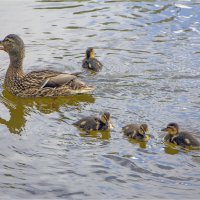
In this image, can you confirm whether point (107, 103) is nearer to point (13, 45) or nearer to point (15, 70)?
point (15, 70)

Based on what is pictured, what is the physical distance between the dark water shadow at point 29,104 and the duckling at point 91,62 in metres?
0.73

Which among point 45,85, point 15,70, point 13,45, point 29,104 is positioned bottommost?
point 29,104

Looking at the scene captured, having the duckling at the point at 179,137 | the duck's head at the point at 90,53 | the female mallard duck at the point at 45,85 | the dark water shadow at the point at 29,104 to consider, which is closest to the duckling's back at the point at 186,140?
the duckling at the point at 179,137

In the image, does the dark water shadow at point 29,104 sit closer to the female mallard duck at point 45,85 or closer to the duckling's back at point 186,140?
the female mallard duck at point 45,85

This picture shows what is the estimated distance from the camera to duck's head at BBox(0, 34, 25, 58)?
866 cm

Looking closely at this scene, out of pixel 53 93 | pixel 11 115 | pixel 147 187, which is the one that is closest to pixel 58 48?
pixel 53 93

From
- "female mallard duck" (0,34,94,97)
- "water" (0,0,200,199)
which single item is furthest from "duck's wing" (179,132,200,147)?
"female mallard duck" (0,34,94,97)

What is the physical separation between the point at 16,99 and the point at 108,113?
1.70 metres

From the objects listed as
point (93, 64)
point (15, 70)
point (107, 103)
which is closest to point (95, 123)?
point (107, 103)

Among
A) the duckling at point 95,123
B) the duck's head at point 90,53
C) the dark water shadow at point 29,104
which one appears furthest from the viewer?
the duck's head at point 90,53

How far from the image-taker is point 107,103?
25.9ft

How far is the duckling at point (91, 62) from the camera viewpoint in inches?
356

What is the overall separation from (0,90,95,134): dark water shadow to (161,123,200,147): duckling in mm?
1598

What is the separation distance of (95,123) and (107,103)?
96 cm
